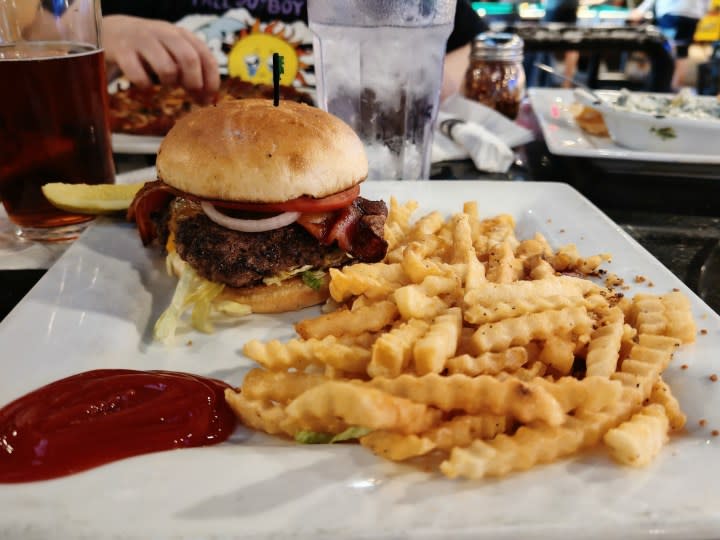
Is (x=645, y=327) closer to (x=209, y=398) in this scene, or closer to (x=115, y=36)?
(x=209, y=398)

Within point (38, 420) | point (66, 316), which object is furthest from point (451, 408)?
point (66, 316)

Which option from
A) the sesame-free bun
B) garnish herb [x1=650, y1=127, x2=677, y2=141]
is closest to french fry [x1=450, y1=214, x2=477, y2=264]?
the sesame-free bun

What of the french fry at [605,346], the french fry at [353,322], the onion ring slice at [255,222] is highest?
the onion ring slice at [255,222]

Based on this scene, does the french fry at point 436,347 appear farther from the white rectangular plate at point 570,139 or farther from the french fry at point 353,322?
the white rectangular plate at point 570,139

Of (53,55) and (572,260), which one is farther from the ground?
(53,55)

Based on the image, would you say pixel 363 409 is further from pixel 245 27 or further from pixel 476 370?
pixel 245 27

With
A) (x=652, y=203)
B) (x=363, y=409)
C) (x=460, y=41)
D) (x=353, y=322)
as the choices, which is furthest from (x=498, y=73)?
(x=363, y=409)

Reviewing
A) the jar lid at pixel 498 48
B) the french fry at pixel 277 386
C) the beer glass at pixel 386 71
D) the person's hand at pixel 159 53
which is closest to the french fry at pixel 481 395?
the french fry at pixel 277 386
